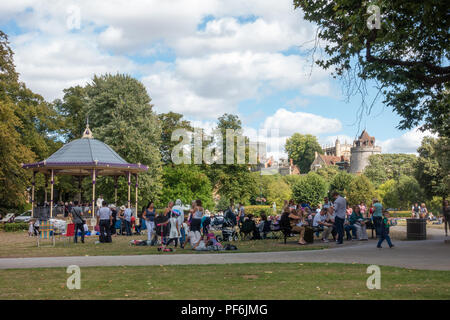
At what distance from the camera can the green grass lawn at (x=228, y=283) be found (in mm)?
7430

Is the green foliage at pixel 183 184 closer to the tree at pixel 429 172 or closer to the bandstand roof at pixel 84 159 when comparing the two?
the bandstand roof at pixel 84 159

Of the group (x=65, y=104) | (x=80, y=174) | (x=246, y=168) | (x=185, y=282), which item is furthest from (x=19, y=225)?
(x=246, y=168)

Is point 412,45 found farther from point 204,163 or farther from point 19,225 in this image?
point 204,163

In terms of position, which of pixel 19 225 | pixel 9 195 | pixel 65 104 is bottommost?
pixel 19 225

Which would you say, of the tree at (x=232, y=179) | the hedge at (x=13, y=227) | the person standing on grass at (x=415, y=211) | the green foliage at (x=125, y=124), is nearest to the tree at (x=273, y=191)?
the tree at (x=232, y=179)

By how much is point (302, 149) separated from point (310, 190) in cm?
6664

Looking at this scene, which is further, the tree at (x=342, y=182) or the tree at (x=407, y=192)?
the tree at (x=342, y=182)

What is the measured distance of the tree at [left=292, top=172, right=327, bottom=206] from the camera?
8212cm

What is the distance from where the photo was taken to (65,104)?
5541cm

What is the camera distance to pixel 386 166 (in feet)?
388

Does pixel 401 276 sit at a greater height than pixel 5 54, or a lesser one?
lesser

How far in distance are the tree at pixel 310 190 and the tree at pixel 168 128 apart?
1131 inches

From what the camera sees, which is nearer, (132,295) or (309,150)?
(132,295)

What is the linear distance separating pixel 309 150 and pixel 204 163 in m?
91.5
